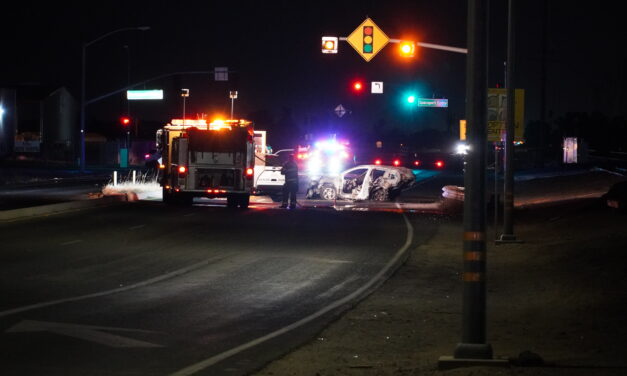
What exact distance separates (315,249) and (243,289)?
20.4 feet

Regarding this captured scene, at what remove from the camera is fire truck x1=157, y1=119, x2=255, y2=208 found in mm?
33594

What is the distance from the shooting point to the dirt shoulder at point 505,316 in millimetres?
9766

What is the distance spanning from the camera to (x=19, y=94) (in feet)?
340

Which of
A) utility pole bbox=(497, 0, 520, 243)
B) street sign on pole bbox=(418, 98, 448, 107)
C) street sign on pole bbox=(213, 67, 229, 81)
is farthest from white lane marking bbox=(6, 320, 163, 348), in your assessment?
street sign on pole bbox=(418, 98, 448, 107)

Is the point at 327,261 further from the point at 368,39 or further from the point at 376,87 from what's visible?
the point at 376,87

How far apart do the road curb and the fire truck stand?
2.91m

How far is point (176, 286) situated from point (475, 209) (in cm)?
755

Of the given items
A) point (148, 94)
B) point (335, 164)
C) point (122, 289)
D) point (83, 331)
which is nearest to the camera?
point (83, 331)

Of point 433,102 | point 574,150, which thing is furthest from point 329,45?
point 433,102

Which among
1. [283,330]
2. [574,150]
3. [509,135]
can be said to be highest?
[574,150]

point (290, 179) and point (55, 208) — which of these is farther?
point (290, 179)

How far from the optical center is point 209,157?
111ft

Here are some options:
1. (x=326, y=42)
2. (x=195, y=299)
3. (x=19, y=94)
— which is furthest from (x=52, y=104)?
(x=195, y=299)

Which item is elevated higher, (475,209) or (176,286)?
(475,209)
